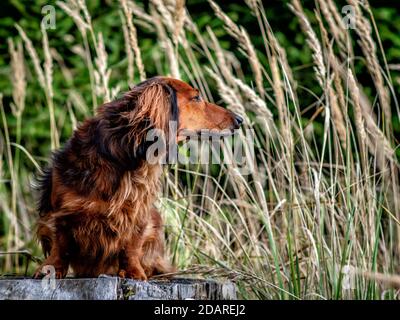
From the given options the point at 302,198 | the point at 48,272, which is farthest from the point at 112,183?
the point at 302,198

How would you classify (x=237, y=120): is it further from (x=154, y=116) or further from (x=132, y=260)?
(x=132, y=260)

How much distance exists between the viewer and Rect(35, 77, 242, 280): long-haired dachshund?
10.6ft

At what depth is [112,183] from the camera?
323 centimetres

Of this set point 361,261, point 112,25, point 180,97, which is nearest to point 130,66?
point 180,97

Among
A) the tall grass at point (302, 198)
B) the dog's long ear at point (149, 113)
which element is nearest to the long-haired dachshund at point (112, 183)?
the dog's long ear at point (149, 113)

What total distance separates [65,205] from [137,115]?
1.51 ft

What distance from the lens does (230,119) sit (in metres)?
3.47

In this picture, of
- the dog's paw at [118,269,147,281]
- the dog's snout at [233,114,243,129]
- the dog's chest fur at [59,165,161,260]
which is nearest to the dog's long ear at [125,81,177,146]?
the dog's chest fur at [59,165,161,260]

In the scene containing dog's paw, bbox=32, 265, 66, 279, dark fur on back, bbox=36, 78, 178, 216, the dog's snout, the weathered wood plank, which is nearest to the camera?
the weathered wood plank

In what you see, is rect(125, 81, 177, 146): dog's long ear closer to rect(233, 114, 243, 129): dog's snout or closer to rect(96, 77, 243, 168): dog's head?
rect(96, 77, 243, 168): dog's head

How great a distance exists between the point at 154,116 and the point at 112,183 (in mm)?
320

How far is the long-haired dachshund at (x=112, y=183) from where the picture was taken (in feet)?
10.6

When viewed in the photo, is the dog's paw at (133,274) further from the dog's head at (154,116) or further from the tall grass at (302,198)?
the dog's head at (154,116)

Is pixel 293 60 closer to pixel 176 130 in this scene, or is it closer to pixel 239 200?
pixel 239 200
